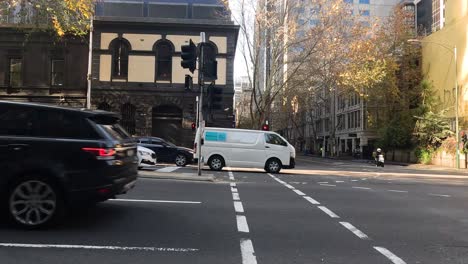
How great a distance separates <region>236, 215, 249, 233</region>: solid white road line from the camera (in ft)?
25.8

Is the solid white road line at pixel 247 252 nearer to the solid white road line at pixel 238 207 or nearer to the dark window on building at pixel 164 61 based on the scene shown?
the solid white road line at pixel 238 207

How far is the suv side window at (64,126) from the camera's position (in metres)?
7.44

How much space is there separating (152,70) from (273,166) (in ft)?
59.8

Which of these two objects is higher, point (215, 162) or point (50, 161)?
point (50, 161)

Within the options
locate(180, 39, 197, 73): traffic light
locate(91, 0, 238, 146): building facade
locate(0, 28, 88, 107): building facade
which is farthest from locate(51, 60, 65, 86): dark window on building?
locate(180, 39, 197, 73): traffic light

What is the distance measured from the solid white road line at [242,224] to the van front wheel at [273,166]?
14.0m

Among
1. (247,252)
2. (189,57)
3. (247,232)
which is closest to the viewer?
(247,252)

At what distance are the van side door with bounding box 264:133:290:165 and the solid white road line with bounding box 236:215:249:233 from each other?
46.3 feet

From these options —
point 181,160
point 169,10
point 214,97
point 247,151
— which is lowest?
point 181,160

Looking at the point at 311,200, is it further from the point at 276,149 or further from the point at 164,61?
the point at 164,61

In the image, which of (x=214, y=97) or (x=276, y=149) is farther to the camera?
(x=276, y=149)

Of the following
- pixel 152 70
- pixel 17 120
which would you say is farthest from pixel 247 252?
pixel 152 70

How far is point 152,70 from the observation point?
37.8 metres

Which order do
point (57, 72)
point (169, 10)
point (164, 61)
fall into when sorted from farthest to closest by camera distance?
point (169, 10) < point (164, 61) < point (57, 72)
